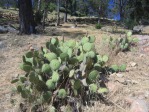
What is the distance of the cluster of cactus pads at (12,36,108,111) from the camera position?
3.85m

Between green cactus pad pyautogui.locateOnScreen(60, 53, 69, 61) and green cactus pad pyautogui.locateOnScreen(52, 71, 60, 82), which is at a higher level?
green cactus pad pyautogui.locateOnScreen(60, 53, 69, 61)

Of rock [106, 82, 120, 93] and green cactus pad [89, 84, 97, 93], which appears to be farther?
rock [106, 82, 120, 93]

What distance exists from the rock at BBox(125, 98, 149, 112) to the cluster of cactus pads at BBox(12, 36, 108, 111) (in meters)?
0.37

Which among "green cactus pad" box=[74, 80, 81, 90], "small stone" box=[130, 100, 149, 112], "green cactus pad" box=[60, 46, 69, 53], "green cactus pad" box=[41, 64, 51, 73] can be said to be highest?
"green cactus pad" box=[60, 46, 69, 53]

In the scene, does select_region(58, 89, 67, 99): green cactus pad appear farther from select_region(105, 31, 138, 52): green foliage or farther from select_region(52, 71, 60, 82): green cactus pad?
select_region(105, 31, 138, 52): green foliage

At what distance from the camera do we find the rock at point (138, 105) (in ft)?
12.0

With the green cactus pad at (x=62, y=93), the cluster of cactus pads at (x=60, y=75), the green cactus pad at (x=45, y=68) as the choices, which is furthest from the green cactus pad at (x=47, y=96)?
the green cactus pad at (x=45, y=68)

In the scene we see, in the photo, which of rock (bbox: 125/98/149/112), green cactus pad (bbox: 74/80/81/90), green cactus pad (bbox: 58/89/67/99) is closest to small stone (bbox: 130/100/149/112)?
rock (bbox: 125/98/149/112)

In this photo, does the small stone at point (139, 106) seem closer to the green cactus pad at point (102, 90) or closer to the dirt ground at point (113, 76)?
the dirt ground at point (113, 76)

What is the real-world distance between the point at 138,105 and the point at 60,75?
1.10 metres

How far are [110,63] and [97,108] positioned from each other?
1419 mm

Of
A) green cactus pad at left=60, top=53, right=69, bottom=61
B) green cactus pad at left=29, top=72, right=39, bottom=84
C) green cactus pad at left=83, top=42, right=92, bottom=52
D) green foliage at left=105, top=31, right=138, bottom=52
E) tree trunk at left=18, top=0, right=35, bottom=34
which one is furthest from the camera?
tree trunk at left=18, top=0, right=35, bottom=34

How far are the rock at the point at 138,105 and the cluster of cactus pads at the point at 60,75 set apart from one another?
37cm

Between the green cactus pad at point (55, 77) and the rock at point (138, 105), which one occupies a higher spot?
the green cactus pad at point (55, 77)
